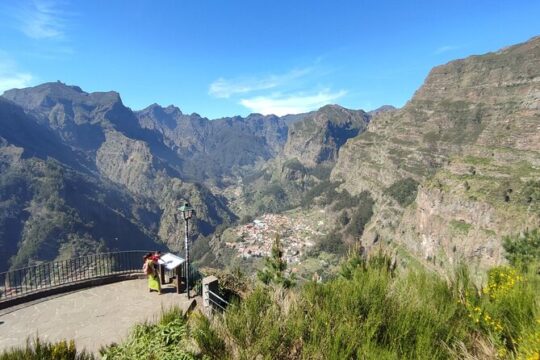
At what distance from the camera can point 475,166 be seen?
10775cm

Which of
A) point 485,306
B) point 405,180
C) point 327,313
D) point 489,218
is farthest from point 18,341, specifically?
point 405,180

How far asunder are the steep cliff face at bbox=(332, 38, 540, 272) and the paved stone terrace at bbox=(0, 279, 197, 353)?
29397mm

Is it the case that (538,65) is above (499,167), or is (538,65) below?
above

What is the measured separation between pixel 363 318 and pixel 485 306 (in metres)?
2.02

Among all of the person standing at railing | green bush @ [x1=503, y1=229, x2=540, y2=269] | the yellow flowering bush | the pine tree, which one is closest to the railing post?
the person standing at railing

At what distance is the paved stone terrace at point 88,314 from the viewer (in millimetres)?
13297

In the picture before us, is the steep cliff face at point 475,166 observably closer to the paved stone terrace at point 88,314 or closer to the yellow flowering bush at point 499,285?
the paved stone terrace at point 88,314

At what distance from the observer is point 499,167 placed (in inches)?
3954

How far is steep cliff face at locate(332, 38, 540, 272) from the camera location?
86562mm

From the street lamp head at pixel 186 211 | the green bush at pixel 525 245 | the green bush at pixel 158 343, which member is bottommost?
the green bush at pixel 525 245

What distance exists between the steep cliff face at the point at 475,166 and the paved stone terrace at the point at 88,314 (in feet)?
96.4

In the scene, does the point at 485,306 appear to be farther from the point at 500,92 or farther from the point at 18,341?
the point at 500,92

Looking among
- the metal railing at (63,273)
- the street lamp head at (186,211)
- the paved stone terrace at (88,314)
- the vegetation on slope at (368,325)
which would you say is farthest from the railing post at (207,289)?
the metal railing at (63,273)

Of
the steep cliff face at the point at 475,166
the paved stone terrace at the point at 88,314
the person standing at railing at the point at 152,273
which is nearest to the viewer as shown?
the paved stone terrace at the point at 88,314
